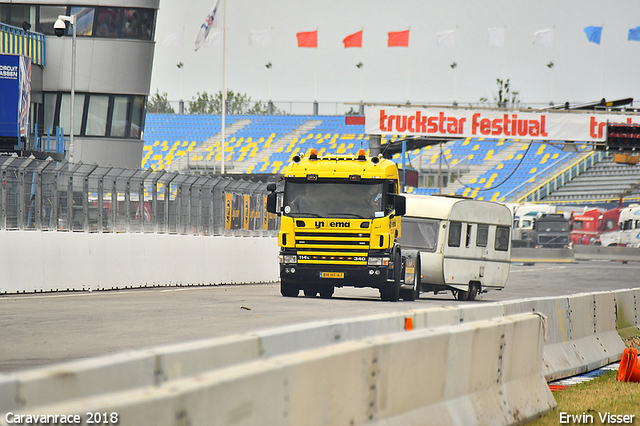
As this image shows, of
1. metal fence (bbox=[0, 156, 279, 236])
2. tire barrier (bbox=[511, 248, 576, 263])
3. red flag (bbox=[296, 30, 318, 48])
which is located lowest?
tire barrier (bbox=[511, 248, 576, 263])

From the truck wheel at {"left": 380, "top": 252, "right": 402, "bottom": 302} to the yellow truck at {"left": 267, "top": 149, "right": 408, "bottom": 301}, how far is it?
152 millimetres

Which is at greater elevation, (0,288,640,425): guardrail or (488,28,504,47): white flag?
(488,28,504,47): white flag

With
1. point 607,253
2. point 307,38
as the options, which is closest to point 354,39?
point 307,38

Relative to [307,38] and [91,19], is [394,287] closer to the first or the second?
[91,19]

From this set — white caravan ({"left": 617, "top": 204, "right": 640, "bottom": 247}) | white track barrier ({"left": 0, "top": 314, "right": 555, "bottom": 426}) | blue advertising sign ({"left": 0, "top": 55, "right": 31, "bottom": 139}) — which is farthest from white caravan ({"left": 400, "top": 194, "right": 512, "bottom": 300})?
white caravan ({"left": 617, "top": 204, "right": 640, "bottom": 247})

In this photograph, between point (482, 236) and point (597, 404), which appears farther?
point (482, 236)

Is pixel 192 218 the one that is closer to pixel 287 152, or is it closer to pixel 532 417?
pixel 532 417

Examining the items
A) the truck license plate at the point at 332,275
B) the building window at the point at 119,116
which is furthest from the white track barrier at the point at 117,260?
the building window at the point at 119,116

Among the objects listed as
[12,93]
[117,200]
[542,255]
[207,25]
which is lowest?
[542,255]

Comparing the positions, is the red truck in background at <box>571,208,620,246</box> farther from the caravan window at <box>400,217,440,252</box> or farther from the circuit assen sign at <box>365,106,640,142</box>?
the caravan window at <box>400,217,440,252</box>

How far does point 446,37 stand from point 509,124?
35.7 m

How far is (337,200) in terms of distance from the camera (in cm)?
1922

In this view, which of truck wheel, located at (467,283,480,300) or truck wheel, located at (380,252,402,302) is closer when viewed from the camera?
truck wheel, located at (380,252,402,302)

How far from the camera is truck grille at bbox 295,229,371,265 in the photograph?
1919cm
